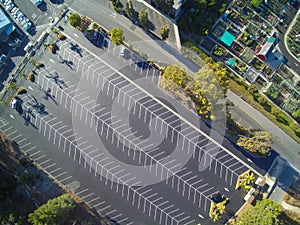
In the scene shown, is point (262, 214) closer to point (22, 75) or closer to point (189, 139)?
point (189, 139)

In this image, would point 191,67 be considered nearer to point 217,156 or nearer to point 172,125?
point 172,125

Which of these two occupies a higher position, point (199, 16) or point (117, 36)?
point (199, 16)

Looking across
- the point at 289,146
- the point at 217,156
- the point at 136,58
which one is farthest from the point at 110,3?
the point at 289,146

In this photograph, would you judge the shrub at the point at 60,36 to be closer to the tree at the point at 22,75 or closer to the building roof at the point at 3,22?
the building roof at the point at 3,22

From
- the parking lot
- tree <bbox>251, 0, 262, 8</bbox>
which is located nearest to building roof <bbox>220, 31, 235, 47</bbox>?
tree <bbox>251, 0, 262, 8</bbox>

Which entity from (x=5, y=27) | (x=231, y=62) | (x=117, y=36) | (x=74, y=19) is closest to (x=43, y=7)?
(x=5, y=27)

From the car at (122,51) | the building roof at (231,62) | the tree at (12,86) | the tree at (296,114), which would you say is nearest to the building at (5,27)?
the tree at (12,86)
